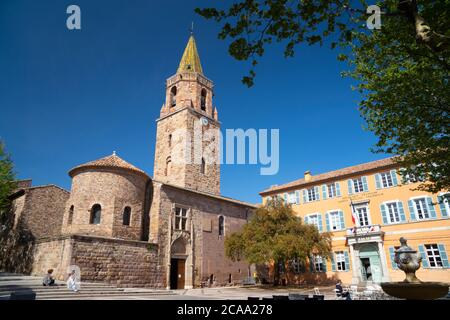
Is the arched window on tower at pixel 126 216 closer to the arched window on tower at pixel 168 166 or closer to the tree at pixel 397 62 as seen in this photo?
the arched window on tower at pixel 168 166

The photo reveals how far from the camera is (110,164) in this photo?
71.5ft

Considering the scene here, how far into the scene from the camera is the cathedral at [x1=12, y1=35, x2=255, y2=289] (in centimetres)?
1867

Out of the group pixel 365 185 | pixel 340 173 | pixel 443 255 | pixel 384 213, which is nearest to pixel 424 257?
pixel 443 255

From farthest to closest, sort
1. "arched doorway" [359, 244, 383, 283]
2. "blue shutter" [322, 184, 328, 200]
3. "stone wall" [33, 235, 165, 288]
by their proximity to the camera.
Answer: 1. "blue shutter" [322, 184, 328, 200]
2. "arched doorway" [359, 244, 383, 283]
3. "stone wall" [33, 235, 165, 288]

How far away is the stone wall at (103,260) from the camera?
17.3m

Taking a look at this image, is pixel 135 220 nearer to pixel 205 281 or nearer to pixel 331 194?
pixel 205 281

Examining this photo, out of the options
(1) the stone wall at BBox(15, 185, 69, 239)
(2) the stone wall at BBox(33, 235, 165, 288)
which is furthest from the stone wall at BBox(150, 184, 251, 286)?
(1) the stone wall at BBox(15, 185, 69, 239)

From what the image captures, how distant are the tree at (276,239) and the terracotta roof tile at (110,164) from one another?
924 cm

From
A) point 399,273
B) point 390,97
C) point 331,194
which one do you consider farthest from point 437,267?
point 390,97

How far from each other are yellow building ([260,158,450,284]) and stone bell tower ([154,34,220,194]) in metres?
9.94

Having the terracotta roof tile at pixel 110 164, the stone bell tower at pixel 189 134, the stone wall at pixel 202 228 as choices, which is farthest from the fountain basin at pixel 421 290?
the stone bell tower at pixel 189 134

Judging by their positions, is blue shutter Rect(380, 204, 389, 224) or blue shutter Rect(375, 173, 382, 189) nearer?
blue shutter Rect(380, 204, 389, 224)

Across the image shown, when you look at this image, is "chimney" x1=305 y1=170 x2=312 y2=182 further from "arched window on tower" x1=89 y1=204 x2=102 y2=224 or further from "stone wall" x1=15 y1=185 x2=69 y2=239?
"stone wall" x1=15 y1=185 x2=69 y2=239

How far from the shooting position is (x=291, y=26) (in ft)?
20.2
